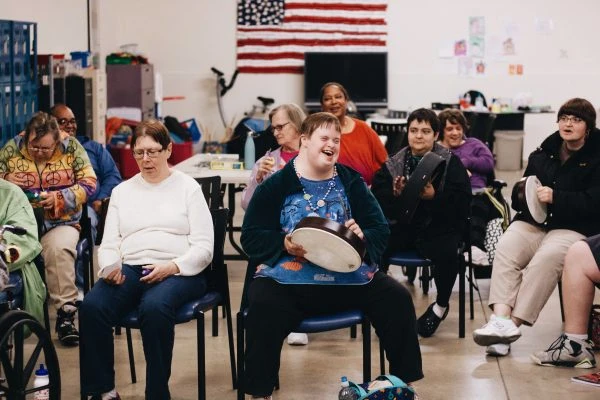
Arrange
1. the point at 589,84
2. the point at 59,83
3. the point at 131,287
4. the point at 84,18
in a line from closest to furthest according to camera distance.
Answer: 1. the point at 131,287
2. the point at 59,83
3. the point at 84,18
4. the point at 589,84

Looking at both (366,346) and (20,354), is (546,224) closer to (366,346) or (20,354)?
(366,346)

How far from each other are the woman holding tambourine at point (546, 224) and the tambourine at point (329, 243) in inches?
48.4

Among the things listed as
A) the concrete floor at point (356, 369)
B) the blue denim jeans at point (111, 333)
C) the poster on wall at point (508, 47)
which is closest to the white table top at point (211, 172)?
A: the concrete floor at point (356, 369)

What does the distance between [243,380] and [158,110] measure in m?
8.52

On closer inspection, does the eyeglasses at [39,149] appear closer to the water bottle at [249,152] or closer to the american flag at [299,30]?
the water bottle at [249,152]

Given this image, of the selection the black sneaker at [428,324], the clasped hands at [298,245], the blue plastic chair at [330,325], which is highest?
the clasped hands at [298,245]

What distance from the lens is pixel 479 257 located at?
5.61 metres

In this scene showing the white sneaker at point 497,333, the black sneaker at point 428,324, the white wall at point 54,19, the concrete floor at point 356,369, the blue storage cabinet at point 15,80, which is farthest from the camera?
the white wall at point 54,19

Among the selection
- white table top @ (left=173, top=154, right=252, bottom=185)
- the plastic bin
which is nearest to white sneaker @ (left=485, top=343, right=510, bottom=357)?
white table top @ (left=173, top=154, right=252, bottom=185)

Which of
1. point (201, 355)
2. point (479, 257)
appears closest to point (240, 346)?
point (201, 355)

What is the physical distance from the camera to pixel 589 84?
41.0 feet

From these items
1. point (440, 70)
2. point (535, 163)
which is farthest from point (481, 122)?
point (535, 163)

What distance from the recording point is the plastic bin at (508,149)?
38.5ft

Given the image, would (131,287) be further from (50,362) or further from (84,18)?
(84,18)
